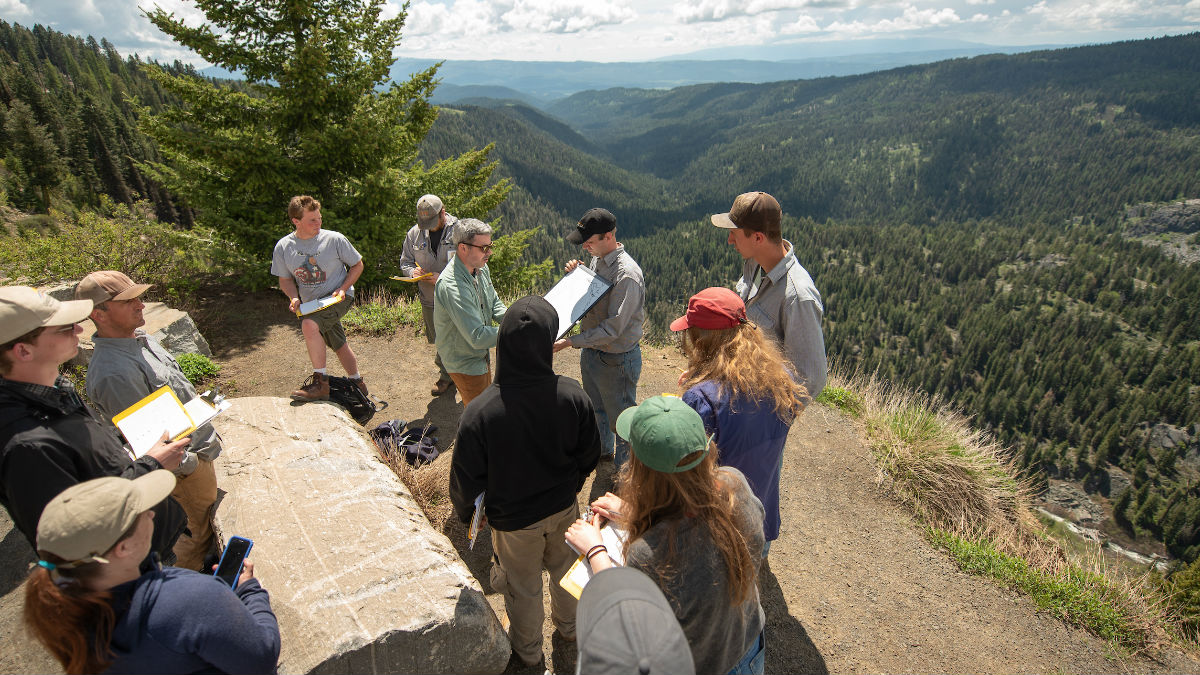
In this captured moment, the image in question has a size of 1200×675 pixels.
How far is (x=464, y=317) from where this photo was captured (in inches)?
164

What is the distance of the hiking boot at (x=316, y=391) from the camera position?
5133 millimetres

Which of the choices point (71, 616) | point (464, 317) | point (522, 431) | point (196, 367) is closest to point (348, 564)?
point (522, 431)

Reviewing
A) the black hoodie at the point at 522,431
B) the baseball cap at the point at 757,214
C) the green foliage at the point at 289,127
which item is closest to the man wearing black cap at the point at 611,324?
the baseball cap at the point at 757,214

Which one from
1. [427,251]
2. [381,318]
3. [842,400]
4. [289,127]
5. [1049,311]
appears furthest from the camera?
[1049,311]

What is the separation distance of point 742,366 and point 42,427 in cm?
324

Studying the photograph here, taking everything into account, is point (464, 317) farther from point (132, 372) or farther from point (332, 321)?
point (332, 321)

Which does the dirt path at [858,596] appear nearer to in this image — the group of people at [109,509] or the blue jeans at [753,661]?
the blue jeans at [753,661]

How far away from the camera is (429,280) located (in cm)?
646

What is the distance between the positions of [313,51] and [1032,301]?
5570 inches

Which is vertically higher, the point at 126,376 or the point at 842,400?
the point at 126,376

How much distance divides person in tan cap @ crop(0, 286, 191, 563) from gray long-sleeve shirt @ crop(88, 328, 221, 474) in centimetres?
64

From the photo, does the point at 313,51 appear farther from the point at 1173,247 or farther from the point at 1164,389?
the point at 1173,247

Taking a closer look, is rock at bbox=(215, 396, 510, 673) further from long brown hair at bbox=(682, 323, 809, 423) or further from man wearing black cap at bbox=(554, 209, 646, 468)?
long brown hair at bbox=(682, 323, 809, 423)

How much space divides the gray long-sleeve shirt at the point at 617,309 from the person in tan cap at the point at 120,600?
2.92 m
